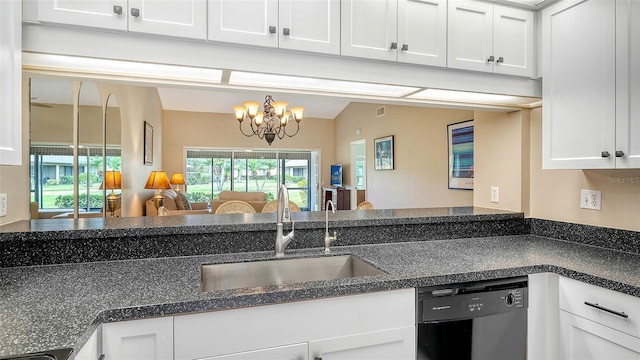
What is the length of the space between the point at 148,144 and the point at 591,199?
5.99 meters

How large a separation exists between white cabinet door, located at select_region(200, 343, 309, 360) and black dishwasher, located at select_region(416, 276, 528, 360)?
45cm

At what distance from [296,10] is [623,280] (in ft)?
5.50

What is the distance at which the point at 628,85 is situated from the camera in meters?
1.50

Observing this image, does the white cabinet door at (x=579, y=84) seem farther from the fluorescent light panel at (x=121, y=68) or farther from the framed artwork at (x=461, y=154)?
the framed artwork at (x=461, y=154)

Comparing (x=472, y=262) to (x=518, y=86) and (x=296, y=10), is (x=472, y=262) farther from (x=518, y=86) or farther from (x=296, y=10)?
(x=296, y=10)

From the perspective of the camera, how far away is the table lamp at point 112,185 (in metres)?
3.17

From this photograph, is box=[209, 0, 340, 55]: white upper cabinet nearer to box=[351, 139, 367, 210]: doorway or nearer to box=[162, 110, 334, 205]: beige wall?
box=[351, 139, 367, 210]: doorway

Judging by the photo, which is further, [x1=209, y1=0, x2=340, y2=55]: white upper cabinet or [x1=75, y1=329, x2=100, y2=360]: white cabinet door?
[x1=209, y1=0, x2=340, y2=55]: white upper cabinet

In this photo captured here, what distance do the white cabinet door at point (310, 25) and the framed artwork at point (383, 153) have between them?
16.4 ft

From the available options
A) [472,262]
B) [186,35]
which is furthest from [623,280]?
[186,35]

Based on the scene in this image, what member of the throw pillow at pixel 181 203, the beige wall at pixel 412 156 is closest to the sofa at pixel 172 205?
the throw pillow at pixel 181 203

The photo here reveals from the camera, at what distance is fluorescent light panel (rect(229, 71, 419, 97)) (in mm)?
1685

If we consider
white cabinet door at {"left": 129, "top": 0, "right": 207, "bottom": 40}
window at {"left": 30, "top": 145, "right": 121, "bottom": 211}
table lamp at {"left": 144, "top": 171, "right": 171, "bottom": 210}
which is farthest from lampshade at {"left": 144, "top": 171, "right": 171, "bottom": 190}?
white cabinet door at {"left": 129, "top": 0, "right": 207, "bottom": 40}

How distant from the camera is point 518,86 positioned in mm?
1988
